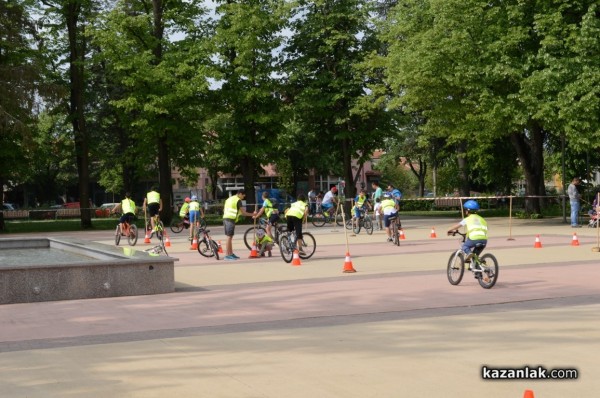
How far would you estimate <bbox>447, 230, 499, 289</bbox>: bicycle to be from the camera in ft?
48.3

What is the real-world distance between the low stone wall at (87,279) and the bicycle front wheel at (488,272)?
5375 millimetres

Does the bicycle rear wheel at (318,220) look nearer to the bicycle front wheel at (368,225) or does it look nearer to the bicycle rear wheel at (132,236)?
the bicycle front wheel at (368,225)

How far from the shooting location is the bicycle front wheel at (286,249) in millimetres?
20922

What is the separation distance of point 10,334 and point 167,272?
4.68 m

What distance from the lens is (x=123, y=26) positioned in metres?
44.6

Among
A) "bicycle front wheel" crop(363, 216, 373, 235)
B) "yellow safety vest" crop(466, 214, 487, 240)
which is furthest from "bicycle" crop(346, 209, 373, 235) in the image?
"yellow safety vest" crop(466, 214, 487, 240)

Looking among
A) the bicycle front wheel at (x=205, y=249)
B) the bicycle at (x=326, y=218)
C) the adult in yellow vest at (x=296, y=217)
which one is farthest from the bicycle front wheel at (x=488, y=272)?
the bicycle at (x=326, y=218)

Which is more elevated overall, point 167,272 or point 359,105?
point 359,105

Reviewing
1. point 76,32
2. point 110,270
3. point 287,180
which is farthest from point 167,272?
point 287,180

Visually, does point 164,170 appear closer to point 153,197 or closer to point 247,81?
point 247,81

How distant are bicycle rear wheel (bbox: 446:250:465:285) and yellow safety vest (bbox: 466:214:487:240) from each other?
0.46m

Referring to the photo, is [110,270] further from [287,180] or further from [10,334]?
[287,180]

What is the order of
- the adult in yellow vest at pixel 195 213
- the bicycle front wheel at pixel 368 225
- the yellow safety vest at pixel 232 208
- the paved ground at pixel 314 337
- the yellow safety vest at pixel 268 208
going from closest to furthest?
the paved ground at pixel 314 337
the yellow safety vest at pixel 232 208
the yellow safety vest at pixel 268 208
the adult in yellow vest at pixel 195 213
the bicycle front wheel at pixel 368 225

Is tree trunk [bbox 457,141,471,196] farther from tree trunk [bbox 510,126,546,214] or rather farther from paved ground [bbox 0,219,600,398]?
paved ground [bbox 0,219,600,398]
